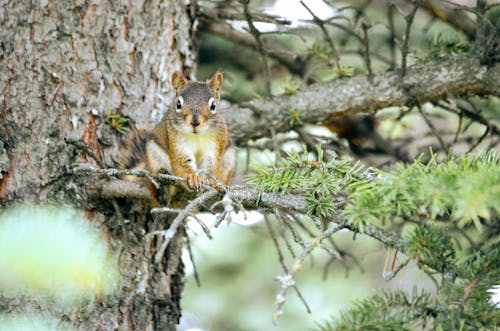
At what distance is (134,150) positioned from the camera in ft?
8.82

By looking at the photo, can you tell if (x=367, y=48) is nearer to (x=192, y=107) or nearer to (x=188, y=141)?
(x=192, y=107)

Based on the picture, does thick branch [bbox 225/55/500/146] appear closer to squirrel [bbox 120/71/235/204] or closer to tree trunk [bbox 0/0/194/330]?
squirrel [bbox 120/71/235/204]

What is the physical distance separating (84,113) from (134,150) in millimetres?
269

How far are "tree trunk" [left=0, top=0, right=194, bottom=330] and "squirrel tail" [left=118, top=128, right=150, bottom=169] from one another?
0.18 feet

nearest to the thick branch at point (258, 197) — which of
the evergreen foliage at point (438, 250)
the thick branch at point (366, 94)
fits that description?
the evergreen foliage at point (438, 250)

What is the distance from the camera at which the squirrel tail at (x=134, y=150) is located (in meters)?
2.63

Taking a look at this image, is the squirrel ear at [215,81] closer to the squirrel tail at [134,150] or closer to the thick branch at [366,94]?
the thick branch at [366,94]

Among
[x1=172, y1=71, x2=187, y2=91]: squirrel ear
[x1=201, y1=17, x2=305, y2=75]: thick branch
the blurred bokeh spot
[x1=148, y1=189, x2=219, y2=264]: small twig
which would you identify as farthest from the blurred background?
the blurred bokeh spot

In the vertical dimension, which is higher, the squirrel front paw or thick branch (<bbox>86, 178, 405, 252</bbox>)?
the squirrel front paw

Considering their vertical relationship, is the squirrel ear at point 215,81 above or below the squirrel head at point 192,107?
above

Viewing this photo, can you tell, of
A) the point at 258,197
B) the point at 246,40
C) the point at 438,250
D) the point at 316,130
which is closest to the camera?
the point at 438,250

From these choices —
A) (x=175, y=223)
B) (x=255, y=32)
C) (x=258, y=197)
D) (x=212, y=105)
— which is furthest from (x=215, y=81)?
(x=175, y=223)

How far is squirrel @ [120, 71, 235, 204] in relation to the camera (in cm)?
268

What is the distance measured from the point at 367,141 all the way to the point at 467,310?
214 centimetres
